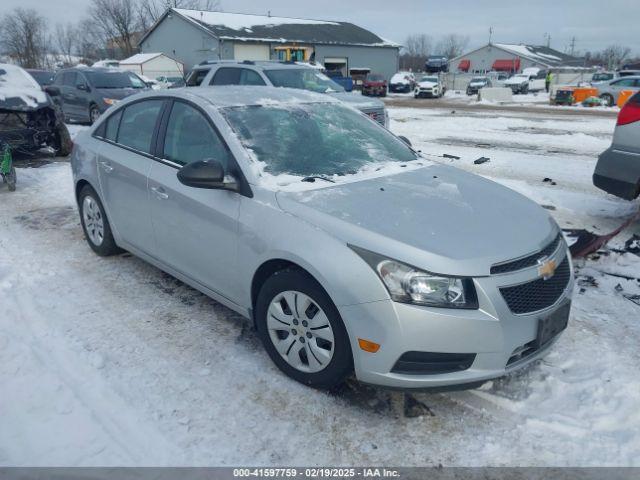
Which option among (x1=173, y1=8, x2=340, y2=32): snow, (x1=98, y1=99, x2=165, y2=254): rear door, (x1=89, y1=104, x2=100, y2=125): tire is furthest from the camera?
(x1=173, y1=8, x2=340, y2=32): snow

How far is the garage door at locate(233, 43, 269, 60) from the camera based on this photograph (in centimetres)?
3934

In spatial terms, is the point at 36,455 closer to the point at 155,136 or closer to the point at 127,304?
the point at 127,304

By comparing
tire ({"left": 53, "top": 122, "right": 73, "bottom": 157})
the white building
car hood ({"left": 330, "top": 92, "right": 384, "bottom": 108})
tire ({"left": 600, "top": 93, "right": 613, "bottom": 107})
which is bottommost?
tire ({"left": 600, "top": 93, "right": 613, "bottom": 107})

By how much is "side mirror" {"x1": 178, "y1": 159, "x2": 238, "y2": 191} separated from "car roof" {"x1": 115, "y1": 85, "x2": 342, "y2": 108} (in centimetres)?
71

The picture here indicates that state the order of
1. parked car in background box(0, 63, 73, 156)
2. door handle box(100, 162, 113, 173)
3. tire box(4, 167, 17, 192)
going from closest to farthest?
door handle box(100, 162, 113, 173) → tire box(4, 167, 17, 192) → parked car in background box(0, 63, 73, 156)

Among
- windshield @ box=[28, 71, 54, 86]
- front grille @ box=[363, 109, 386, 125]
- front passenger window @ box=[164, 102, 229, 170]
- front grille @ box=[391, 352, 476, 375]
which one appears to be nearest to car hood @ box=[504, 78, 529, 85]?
windshield @ box=[28, 71, 54, 86]

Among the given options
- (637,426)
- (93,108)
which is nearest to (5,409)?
(637,426)

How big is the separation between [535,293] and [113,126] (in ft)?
12.8

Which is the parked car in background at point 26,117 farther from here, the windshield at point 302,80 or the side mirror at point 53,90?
the side mirror at point 53,90

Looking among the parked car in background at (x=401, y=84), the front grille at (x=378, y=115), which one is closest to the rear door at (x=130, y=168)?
the front grille at (x=378, y=115)

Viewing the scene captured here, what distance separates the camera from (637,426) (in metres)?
2.70

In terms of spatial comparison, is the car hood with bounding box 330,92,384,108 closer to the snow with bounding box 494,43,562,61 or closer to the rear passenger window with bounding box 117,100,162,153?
the rear passenger window with bounding box 117,100,162,153

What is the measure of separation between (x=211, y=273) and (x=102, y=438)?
4.07ft

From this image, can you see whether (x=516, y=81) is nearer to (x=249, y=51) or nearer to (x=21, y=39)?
(x=249, y=51)
